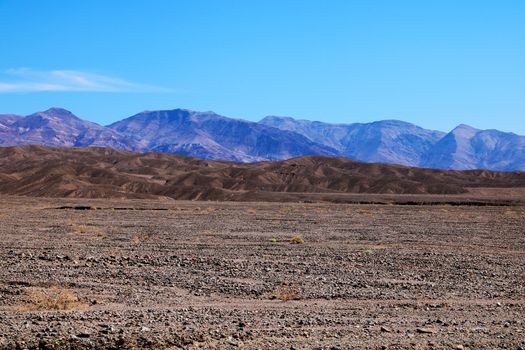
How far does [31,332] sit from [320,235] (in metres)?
24.5

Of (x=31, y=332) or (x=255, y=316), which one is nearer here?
(x=31, y=332)

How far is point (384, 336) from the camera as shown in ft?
36.2

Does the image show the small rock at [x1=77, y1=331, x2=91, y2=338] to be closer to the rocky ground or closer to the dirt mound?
the rocky ground

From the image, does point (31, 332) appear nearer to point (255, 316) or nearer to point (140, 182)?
point (255, 316)

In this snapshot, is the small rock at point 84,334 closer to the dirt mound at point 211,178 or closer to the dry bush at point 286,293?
the dry bush at point 286,293

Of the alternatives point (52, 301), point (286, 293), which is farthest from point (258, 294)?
point (52, 301)

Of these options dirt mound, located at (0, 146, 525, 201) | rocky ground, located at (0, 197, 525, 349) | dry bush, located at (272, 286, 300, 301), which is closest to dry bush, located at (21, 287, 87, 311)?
rocky ground, located at (0, 197, 525, 349)

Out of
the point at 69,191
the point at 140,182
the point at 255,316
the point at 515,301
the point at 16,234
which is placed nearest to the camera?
the point at 255,316

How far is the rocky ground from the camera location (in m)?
10.8

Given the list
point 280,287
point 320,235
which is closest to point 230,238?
point 320,235

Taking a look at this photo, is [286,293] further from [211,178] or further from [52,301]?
[211,178]

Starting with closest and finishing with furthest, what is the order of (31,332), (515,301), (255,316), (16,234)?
1. (31,332)
2. (255,316)
3. (515,301)
4. (16,234)

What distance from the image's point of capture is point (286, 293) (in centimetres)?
1544

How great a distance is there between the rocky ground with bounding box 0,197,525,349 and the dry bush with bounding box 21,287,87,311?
4cm
